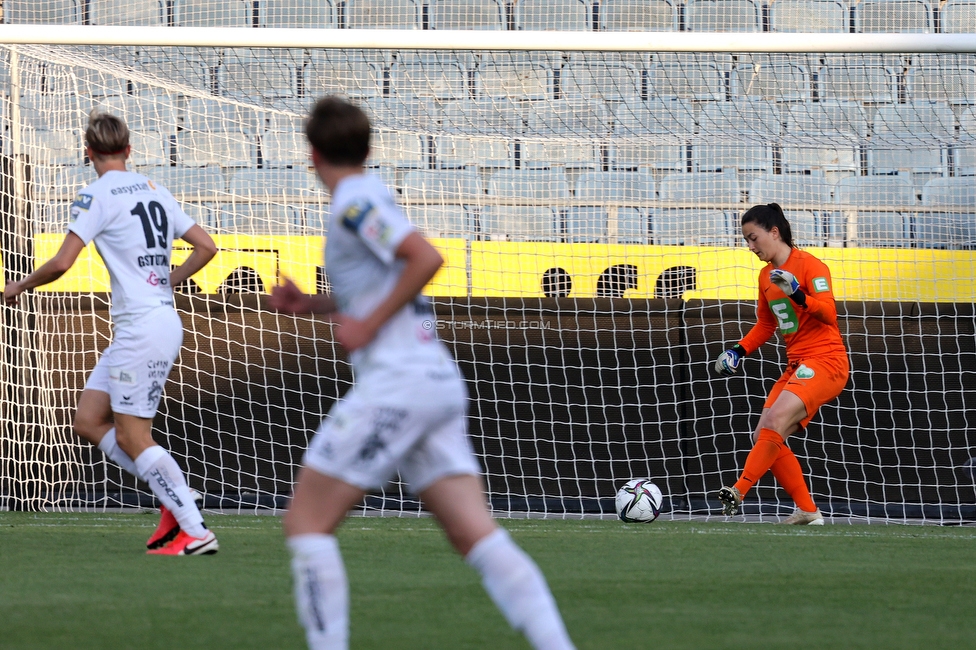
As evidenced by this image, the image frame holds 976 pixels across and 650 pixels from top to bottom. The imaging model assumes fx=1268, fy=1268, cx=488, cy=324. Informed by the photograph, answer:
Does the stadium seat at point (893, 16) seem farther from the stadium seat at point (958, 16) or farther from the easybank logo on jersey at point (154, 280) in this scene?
the easybank logo on jersey at point (154, 280)

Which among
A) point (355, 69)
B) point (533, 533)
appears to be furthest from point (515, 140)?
point (533, 533)

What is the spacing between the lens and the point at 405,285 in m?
2.56

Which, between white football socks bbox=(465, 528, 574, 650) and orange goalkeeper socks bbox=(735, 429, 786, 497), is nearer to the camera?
white football socks bbox=(465, 528, 574, 650)

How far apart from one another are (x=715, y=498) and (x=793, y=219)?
3.08 metres

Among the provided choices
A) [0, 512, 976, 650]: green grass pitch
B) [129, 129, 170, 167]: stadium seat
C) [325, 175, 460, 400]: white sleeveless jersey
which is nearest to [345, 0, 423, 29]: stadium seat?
[129, 129, 170, 167]: stadium seat

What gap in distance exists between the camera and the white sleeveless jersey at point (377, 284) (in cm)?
259

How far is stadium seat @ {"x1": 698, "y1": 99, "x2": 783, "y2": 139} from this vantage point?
31.5 ft

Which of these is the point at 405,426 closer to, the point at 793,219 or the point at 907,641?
the point at 907,641

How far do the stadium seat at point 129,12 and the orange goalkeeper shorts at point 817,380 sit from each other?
19.9 ft

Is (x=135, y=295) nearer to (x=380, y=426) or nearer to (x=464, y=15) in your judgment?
(x=380, y=426)

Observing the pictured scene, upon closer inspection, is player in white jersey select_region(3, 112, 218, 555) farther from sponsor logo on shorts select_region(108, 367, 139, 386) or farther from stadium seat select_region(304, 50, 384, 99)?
stadium seat select_region(304, 50, 384, 99)

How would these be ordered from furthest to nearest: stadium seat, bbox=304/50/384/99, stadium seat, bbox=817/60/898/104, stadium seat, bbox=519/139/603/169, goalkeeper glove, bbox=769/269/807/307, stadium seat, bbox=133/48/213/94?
stadium seat, bbox=519/139/603/169 → stadium seat, bbox=817/60/898/104 → stadium seat, bbox=304/50/384/99 → stadium seat, bbox=133/48/213/94 → goalkeeper glove, bbox=769/269/807/307

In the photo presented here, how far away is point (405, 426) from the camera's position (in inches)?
103

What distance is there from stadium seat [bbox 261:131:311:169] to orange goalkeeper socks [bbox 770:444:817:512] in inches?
170
